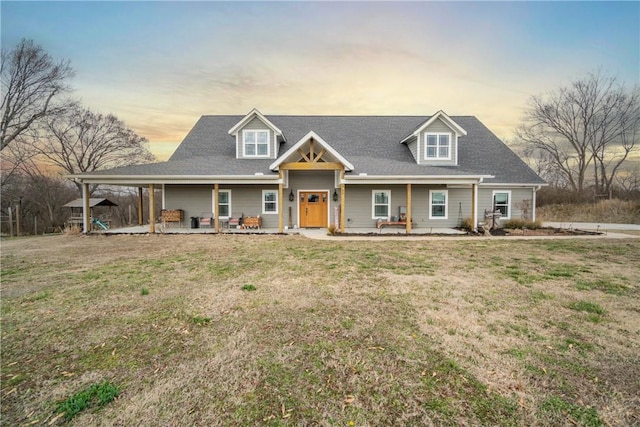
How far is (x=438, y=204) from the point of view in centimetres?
1634

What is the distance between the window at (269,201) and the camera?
52.8 feet

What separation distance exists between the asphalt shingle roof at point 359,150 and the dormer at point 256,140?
560mm

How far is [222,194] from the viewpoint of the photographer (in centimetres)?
1605

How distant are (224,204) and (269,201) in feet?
8.18

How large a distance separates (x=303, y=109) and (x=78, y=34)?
17070mm

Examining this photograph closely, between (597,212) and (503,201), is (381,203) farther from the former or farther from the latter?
(597,212)

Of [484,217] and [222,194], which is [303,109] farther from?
[484,217]

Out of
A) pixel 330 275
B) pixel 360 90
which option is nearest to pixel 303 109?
pixel 360 90

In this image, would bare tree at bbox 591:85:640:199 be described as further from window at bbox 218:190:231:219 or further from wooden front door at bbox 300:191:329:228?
window at bbox 218:190:231:219

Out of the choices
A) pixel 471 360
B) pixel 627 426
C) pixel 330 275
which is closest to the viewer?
pixel 627 426

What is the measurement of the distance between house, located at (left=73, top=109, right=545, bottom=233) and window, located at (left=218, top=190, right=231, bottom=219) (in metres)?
0.06

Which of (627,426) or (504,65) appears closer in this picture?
(627,426)

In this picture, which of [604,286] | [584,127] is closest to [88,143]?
[604,286]

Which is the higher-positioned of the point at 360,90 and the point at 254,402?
the point at 360,90
